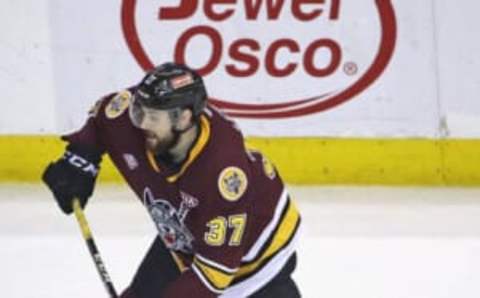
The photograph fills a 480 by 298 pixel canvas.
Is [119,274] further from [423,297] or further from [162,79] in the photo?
[162,79]

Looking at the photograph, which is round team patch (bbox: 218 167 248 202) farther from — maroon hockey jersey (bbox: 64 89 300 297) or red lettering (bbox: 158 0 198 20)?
red lettering (bbox: 158 0 198 20)

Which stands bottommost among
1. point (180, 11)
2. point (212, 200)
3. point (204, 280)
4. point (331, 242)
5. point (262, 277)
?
point (331, 242)

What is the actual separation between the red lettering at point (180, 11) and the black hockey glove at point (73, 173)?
2.13 m

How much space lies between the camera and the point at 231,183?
7.97 ft

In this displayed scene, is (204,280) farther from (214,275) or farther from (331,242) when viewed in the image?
(331,242)

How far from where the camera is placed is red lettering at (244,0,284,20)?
16.0 feet

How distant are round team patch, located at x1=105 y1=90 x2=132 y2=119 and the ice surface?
111cm

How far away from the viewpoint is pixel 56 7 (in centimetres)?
492

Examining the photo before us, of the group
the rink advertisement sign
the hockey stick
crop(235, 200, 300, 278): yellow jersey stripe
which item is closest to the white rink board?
the rink advertisement sign

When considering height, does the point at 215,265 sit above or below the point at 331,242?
above

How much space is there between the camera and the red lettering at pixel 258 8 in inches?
192

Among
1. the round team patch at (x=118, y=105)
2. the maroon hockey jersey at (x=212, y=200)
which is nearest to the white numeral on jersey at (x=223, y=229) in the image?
the maroon hockey jersey at (x=212, y=200)

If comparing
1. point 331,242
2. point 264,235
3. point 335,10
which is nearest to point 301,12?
point 335,10

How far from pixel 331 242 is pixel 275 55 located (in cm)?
91
